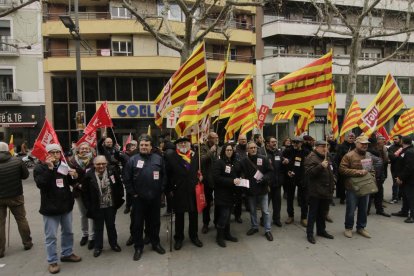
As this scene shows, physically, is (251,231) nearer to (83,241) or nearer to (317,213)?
(317,213)

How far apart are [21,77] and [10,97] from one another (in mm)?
1767

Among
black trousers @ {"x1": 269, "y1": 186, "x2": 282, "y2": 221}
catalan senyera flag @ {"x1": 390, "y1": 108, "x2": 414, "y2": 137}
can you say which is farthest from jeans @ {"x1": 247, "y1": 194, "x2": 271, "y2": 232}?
catalan senyera flag @ {"x1": 390, "y1": 108, "x2": 414, "y2": 137}

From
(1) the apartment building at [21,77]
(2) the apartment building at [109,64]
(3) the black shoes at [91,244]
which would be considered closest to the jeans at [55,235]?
(3) the black shoes at [91,244]

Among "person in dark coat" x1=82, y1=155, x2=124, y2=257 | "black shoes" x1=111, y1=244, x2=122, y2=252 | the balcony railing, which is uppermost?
the balcony railing

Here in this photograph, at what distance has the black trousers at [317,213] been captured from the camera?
6.25 m

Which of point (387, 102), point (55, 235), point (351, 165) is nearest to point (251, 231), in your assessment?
point (351, 165)

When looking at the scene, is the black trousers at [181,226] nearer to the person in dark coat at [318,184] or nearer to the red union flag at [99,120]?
the person in dark coat at [318,184]

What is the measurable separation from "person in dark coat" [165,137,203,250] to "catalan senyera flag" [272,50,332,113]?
2.22m

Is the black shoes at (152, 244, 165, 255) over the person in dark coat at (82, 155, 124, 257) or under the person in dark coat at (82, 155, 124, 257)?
under

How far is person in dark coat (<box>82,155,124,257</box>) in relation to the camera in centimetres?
570

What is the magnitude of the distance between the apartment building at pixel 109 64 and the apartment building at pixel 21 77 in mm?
788

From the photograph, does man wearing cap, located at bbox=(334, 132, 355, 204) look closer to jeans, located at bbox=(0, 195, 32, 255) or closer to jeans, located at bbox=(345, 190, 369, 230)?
jeans, located at bbox=(345, 190, 369, 230)

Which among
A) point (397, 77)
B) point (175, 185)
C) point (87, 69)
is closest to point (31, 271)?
point (175, 185)

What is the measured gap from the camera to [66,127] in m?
27.0
